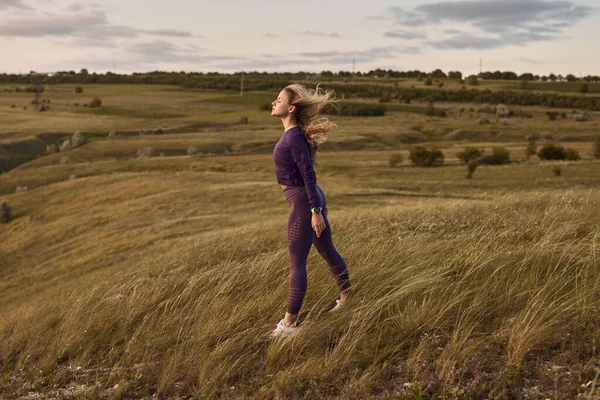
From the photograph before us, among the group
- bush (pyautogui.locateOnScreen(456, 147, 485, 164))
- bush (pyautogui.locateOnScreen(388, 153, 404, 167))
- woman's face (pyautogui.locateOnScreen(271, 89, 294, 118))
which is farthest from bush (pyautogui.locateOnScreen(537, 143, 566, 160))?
woman's face (pyautogui.locateOnScreen(271, 89, 294, 118))

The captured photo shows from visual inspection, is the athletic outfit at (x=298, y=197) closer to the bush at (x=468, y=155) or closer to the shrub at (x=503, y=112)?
the bush at (x=468, y=155)

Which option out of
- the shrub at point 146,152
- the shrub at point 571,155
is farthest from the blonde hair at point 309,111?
the shrub at point 146,152

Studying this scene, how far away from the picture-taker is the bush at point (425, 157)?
5291 centimetres

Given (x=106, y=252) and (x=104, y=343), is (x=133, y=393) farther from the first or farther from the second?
(x=106, y=252)

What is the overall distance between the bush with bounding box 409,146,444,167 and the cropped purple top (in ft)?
157

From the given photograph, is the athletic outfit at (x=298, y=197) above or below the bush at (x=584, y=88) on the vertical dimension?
below

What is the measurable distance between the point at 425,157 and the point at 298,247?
49.1 meters

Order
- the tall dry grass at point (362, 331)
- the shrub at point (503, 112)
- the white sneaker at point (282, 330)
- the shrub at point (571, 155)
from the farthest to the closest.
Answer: the shrub at point (503, 112), the shrub at point (571, 155), the white sneaker at point (282, 330), the tall dry grass at point (362, 331)

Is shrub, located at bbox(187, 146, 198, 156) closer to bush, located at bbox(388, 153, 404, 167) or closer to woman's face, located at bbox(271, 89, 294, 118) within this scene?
bush, located at bbox(388, 153, 404, 167)

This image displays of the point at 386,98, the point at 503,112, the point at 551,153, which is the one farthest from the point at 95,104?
the point at 551,153

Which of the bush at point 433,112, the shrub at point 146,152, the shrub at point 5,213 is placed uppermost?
the bush at point 433,112

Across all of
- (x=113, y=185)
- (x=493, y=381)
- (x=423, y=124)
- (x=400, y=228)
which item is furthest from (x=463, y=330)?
(x=423, y=124)

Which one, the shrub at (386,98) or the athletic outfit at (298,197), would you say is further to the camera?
the shrub at (386,98)

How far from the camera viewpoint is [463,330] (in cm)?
515
